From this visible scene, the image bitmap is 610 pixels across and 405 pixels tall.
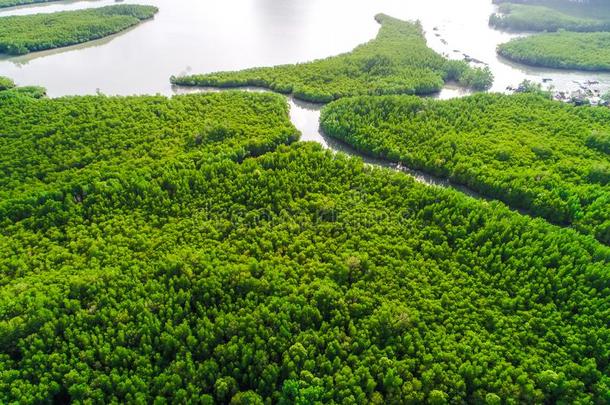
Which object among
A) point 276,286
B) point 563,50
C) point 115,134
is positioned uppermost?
point 563,50

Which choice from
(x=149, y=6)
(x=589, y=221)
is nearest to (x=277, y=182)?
(x=589, y=221)

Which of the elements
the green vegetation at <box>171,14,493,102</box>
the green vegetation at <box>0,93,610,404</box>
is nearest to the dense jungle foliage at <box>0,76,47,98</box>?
the green vegetation at <box>0,93,610,404</box>

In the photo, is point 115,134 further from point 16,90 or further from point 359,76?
point 359,76

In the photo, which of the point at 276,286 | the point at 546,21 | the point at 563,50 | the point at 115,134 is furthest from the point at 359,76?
the point at 546,21

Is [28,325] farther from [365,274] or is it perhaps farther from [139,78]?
[139,78]

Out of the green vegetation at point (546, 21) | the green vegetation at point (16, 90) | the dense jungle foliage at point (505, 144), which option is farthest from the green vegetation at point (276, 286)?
the green vegetation at point (546, 21)

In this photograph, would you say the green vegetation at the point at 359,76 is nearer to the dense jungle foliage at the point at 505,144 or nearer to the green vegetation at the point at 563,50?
the dense jungle foliage at the point at 505,144
